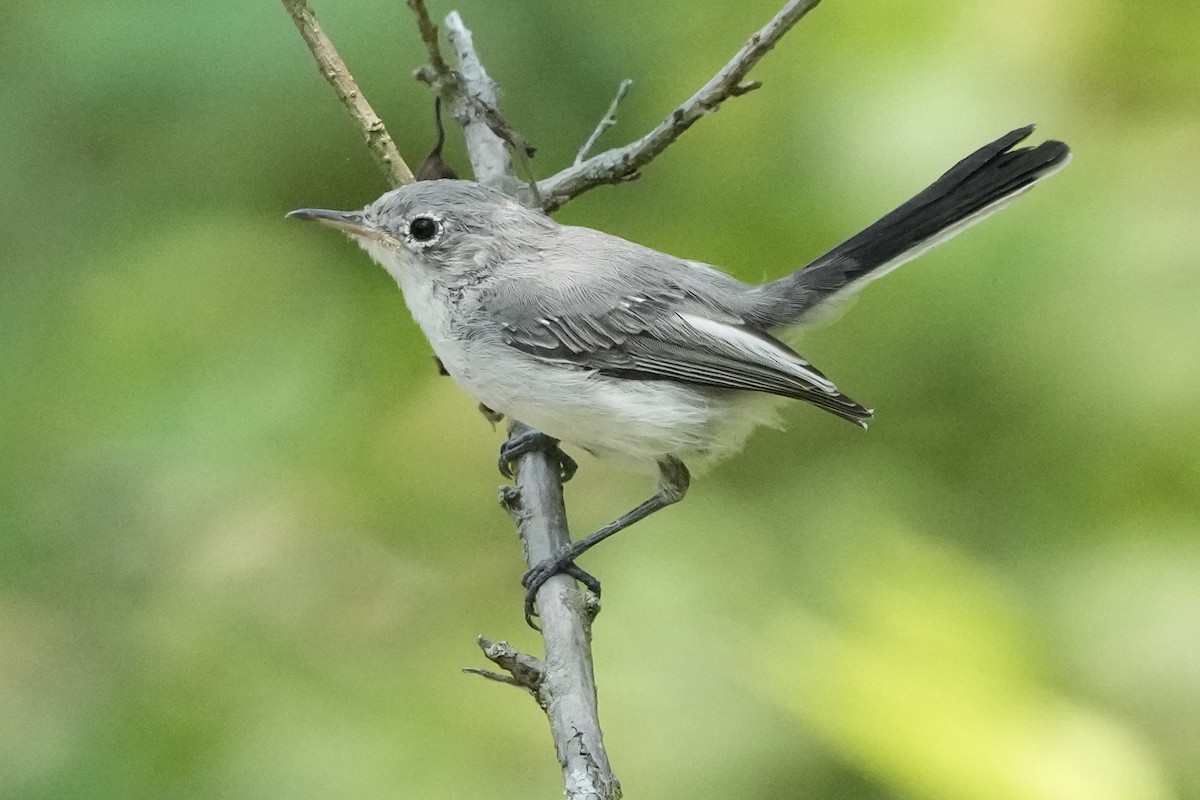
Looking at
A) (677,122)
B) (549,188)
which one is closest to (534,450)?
(549,188)

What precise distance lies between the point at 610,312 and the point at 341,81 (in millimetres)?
541

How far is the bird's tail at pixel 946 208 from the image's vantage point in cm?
175

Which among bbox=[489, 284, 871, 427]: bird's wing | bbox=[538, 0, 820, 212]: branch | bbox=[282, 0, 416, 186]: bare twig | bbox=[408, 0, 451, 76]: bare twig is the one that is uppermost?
bbox=[408, 0, 451, 76]: bare twig

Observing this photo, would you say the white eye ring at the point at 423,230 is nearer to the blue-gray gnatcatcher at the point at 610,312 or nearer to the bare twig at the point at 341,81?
the blue-gray gnatcatcher at the point at 610,312

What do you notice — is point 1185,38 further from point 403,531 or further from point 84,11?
point 84,11

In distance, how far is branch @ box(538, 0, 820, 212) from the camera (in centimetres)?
153

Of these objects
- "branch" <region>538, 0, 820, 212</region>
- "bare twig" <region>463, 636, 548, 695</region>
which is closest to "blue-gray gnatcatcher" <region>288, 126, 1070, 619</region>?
"branch" <region>538, 0, 820, 212</region>

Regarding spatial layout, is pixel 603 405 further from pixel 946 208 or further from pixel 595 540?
pixel 946 208

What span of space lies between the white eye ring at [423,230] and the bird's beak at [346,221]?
0.14 feet

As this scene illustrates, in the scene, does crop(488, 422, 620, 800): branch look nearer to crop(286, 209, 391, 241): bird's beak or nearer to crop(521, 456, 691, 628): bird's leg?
crop(521, 456, 691, 628): bird's leg

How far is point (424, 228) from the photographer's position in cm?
181

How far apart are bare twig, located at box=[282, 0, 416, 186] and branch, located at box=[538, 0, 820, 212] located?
316 millimetres

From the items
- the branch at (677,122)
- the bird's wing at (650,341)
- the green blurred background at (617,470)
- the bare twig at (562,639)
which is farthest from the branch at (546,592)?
the green blurred background at (617,470)

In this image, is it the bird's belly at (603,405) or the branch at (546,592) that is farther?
the bird's belly at (603,405)
